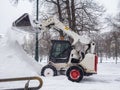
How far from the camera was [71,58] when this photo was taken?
15031mm

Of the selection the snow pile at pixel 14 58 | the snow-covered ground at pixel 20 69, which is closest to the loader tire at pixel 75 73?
the snow-covered ground at pixel 20 69

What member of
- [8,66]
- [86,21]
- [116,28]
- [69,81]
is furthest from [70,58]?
[116,28]

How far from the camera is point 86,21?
28.1 m

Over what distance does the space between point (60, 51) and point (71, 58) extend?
90cm

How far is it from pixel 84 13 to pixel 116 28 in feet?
58.4

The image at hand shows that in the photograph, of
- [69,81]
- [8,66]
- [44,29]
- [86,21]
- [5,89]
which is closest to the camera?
[5,89]

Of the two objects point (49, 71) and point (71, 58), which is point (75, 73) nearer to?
point (71, 58)

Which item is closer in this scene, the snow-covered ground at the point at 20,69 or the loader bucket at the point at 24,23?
the snow-covered ground at the point at 20,69

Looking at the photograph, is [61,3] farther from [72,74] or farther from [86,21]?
[72,74]

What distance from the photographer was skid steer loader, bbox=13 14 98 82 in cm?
1413

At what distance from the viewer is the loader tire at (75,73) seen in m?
13.9

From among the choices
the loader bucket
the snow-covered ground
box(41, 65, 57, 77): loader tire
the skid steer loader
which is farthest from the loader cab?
the loader bucket

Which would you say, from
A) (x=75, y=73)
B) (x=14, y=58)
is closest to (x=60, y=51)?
(x=75, y=73)

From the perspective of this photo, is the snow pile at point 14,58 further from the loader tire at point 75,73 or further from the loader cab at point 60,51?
the loader tire at point 75,73
